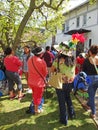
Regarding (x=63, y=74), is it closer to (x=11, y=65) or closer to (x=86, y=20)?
(x=11, y=65)

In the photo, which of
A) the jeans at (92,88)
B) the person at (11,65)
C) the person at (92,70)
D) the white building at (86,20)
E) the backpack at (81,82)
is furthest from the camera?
the white building at (86,20)

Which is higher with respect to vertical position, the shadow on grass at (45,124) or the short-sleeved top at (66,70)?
the short-sleeved top at (66,70)

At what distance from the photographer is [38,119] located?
8711mm

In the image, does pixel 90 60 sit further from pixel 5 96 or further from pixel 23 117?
pixel 5 96

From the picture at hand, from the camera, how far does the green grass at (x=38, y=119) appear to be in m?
8.08

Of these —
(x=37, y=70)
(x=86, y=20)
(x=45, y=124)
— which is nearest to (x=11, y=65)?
(x=37, y=70)

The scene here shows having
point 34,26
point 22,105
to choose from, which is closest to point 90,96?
point 22,105

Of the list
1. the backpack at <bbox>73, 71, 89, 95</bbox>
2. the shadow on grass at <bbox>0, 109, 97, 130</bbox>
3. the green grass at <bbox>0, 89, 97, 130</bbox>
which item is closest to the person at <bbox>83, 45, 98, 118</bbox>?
the backpack at <bbox>73, 71, 89, 95</bbox>

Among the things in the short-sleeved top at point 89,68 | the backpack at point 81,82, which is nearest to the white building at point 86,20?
the backpack at point 81,82

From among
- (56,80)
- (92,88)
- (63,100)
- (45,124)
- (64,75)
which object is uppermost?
(64,75)

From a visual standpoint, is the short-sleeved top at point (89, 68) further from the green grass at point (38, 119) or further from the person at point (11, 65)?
the person at point (11, 65)

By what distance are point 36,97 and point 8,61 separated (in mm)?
2123

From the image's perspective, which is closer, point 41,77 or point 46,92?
point 41,77

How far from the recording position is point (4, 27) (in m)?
19.8
